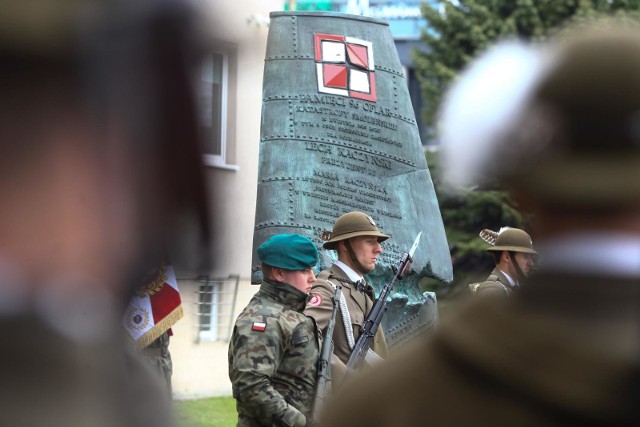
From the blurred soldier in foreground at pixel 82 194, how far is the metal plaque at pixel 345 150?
16.6 ft

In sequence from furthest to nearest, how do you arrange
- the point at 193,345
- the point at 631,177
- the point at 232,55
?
the point at 193,345
the point at 631,177
the point at 232,55

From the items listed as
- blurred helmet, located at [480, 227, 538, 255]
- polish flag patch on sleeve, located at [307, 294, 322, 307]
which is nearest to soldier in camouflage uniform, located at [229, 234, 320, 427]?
polish flag patch on sleeve, located at [307, 294, 322, 307]

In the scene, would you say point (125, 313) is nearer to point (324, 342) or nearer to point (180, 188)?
point (180, 188)

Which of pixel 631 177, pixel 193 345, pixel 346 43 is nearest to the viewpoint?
pixel 631 177

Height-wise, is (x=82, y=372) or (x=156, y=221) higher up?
(x=156, y=221)

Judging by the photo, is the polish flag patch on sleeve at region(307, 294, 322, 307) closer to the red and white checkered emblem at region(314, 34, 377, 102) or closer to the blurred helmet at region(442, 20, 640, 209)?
the red and white checkered emblem at region(314, 34, 377, 102)

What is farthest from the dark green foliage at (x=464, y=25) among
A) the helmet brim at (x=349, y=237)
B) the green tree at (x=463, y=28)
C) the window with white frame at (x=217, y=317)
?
the helmet brim at (x=349, y=237)

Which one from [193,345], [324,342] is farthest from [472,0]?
[324,342]

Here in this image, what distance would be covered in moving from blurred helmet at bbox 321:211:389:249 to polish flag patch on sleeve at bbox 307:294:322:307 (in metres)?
0.45

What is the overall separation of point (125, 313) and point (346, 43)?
19.2 feet

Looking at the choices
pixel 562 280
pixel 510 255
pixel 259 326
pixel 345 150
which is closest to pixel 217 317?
pixel 259 326

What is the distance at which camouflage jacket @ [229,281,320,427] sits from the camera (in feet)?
15.9

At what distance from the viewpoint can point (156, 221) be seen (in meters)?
1.19

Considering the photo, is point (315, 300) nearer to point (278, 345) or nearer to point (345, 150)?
point (278, 345)
